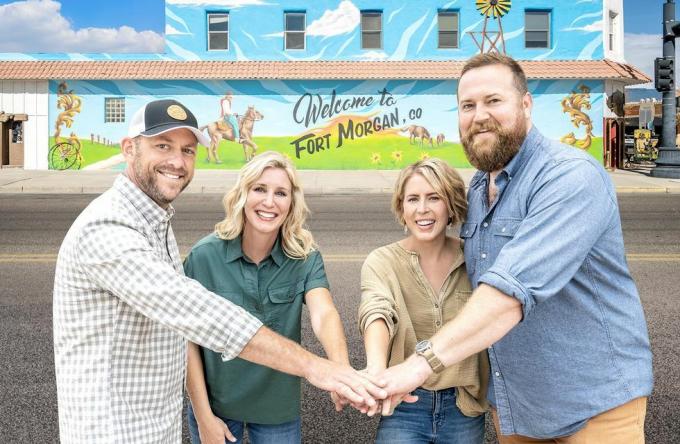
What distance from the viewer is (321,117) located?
29.3 m

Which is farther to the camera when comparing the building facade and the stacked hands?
the building facade

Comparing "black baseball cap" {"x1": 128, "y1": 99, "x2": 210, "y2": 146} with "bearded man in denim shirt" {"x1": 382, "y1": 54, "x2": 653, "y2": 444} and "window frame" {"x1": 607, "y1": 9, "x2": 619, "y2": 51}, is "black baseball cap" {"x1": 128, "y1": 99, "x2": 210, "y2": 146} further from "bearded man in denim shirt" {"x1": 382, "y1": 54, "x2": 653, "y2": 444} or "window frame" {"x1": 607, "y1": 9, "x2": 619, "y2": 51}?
"window frame" {"x1": 607, "y1": 9, "x2": 619, "y2": 51}

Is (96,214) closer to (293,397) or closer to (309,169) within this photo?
(293,397)

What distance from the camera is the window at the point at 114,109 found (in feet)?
95.3

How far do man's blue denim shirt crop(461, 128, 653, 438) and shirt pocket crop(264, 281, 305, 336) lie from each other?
93cm

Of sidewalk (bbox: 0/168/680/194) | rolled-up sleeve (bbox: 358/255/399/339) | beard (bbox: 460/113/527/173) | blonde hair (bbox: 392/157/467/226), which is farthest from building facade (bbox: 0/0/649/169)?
beard (bbox: 460/113/527/173)

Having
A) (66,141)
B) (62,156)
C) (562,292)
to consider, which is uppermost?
(66,141)

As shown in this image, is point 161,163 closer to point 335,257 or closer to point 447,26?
point 335,257

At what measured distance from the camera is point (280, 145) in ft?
96.4

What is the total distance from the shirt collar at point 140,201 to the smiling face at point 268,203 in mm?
691

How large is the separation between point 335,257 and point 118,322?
7.42 meters

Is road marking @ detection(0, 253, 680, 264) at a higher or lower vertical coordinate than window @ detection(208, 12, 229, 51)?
lower

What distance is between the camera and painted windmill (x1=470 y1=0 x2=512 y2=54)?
97.1ft

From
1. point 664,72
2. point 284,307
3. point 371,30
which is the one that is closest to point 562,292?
point 284,307
